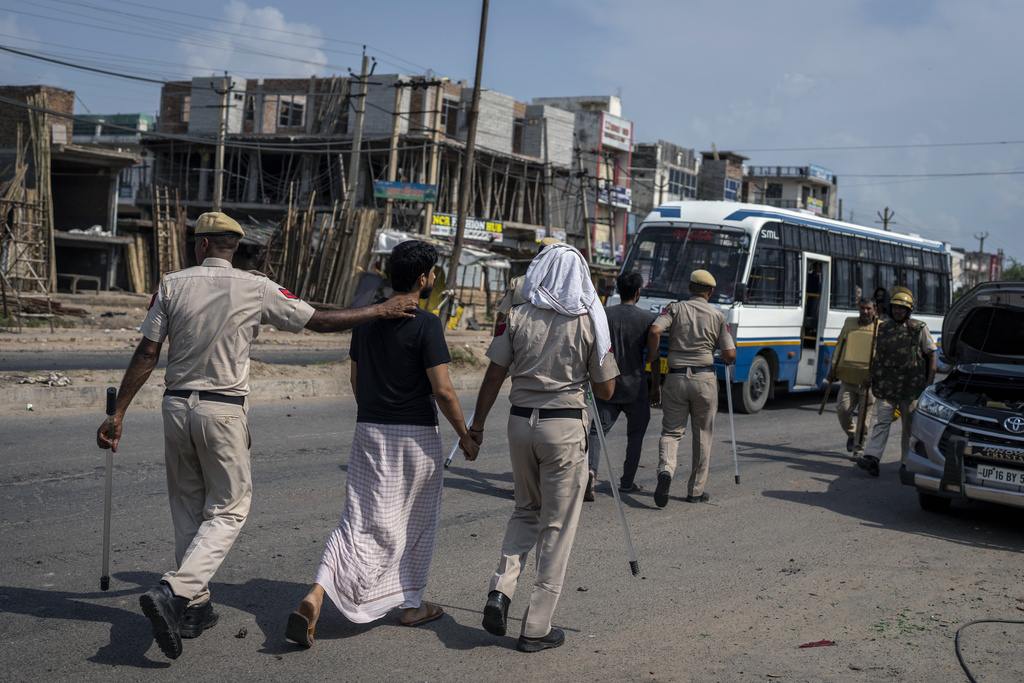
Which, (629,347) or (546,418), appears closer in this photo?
(546,418)

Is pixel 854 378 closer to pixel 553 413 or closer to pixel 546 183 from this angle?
pixel 553 413

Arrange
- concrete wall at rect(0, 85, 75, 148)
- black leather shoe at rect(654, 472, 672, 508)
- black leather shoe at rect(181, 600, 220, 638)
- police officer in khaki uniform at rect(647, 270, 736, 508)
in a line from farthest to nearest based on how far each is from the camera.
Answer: concrete wall at rect(0, 85, 75, 148)
police officer in khaki uniform at rect(647, 270, 736, 508)
black leather shoe at rect(654, 472, 672, 508)
black leather shoe at rect(181, 600, 220, 638)

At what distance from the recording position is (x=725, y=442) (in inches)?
420

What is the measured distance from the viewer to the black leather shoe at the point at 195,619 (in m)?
4.00

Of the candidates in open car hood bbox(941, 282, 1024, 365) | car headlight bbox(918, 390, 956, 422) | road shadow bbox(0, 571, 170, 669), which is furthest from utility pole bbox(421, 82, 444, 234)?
road shadow bbox(0, 571, 170, 669)

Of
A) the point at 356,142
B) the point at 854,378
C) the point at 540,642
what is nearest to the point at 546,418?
the point at 540,642

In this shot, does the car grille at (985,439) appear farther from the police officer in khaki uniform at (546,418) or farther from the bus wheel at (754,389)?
the bus wheel at (754,389)

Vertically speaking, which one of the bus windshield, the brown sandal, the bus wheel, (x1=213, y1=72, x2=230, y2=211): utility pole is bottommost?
the brown sandal

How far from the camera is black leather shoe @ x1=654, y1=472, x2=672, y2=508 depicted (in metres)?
7.06

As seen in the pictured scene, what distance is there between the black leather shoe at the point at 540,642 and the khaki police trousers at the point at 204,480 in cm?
141

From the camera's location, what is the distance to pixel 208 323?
3939 mm

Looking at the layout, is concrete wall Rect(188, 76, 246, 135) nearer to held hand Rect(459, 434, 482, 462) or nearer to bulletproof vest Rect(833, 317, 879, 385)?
bulletproof vest Rect(833, 317, 879, 385)

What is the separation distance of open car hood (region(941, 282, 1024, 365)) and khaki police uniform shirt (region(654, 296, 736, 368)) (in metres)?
2.56

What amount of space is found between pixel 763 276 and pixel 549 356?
10400 mm
